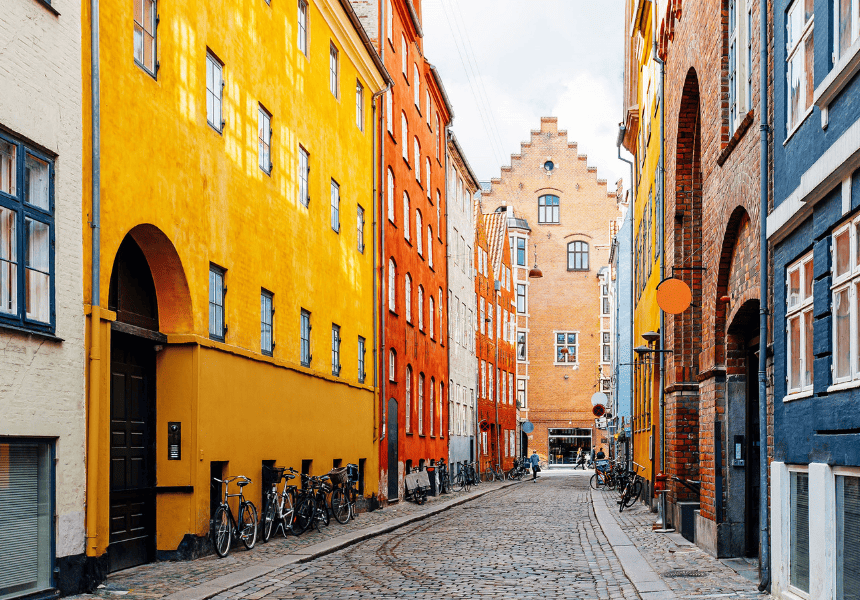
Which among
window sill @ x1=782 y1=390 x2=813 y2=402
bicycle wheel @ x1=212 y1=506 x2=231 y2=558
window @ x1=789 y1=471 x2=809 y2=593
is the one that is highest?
window sill @ x1=782 y1=390 x2=813 y2=402

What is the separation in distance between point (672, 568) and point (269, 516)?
21.0 feet

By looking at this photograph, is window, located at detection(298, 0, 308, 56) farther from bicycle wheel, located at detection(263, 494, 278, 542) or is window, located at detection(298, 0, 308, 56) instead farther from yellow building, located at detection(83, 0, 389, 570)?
bicycle wheel, located at detection(263, 494, 278, 542)

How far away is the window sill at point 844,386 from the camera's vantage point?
790 cm

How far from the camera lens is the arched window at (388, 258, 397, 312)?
92.7 ft

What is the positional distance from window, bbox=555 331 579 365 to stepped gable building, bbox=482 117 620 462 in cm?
6

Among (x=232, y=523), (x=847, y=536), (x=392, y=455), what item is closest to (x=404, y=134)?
(x=392, y=455)

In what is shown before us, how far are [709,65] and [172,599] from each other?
976cm

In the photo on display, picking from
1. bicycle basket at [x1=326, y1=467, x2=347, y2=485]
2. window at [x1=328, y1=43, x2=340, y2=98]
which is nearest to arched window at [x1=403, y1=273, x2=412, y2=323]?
window at [x1=328, y1=43, x2=340, y2=98]

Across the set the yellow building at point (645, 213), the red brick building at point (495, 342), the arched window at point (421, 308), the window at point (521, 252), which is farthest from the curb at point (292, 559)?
the window at point (521, 252)

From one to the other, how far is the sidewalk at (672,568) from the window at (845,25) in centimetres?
508

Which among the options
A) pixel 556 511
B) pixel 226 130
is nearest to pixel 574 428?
pixel 556 511

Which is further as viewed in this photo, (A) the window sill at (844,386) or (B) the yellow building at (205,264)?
(B) the yellow building at (205,264)

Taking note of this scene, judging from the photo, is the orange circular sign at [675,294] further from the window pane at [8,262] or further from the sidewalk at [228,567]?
the window pane at [8,262]

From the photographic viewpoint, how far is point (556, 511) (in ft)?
83.3
